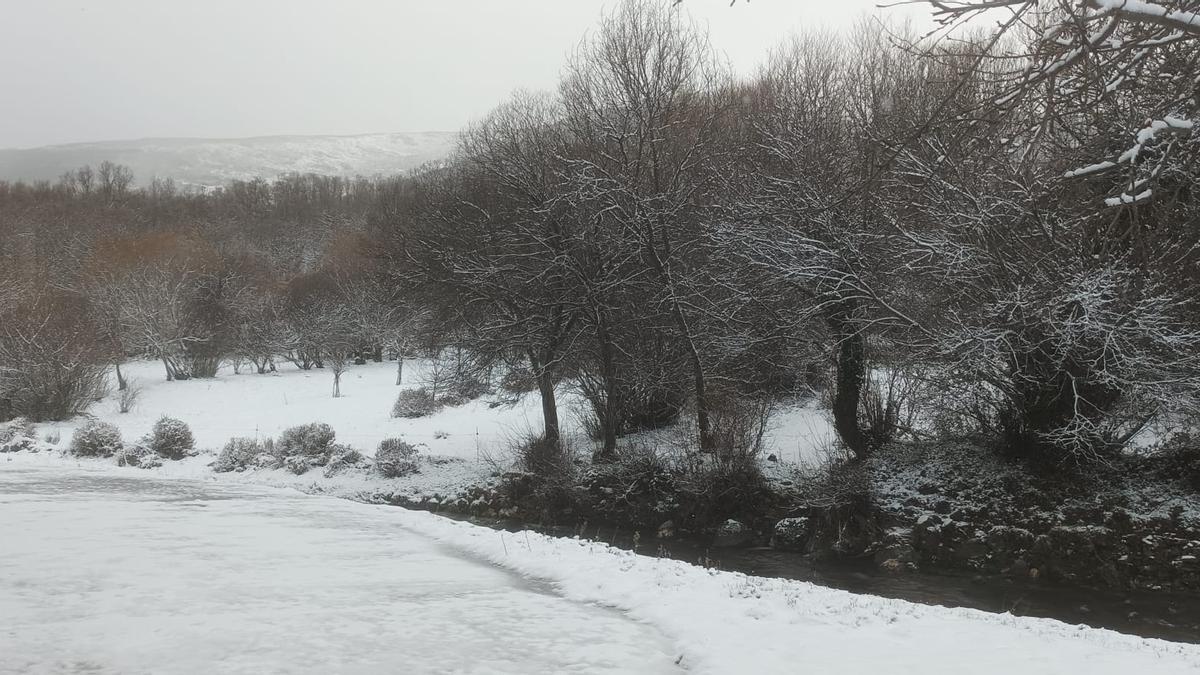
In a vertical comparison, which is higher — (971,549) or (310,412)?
(971,549)

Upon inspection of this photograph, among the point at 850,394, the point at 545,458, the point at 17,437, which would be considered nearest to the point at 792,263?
the point at 850,394

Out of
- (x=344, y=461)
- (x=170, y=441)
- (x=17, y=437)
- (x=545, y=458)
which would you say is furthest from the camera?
(x=17, y=437)

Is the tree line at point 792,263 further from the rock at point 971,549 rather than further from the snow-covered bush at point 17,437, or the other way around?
the snow-covered bush at point 17,437

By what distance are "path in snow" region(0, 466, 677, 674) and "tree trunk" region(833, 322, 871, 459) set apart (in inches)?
359

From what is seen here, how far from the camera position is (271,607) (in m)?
7.41

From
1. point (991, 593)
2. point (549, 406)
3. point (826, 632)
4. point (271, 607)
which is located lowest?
point (991, 593)

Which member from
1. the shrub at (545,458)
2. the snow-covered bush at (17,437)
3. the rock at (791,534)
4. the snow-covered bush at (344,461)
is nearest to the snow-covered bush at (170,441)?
the snow-covered bush at (17,437)

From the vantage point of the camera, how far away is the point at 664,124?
63.5ft

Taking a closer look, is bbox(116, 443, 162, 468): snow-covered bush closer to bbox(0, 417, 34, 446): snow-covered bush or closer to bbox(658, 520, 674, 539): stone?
bbox(0, 417, 34, 446): snow-covered bush

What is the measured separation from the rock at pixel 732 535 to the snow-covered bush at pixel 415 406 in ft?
53.6

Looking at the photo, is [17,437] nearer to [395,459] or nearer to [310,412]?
[310,412]

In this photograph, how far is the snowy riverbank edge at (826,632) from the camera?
5.72 meters

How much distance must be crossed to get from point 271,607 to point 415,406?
2243 cm

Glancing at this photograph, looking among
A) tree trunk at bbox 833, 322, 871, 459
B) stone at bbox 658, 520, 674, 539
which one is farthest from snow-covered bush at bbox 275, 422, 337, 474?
tree trunk at bbox 833, 322, 871, 459
